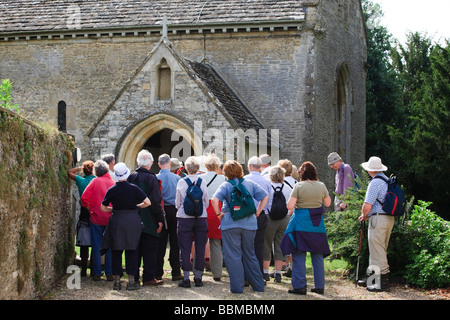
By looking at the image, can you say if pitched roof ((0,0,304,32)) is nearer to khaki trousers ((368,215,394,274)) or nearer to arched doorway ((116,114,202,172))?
arched doorway ((116,114,202,172))

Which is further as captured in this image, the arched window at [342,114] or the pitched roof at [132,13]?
the arched window at [342,114]

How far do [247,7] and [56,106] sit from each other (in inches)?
272

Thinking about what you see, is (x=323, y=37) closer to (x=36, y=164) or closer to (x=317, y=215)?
(x=317, y=215)

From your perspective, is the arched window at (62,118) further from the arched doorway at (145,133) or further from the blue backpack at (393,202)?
the blue backpack at (393,202)

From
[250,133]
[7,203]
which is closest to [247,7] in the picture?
[250,133]

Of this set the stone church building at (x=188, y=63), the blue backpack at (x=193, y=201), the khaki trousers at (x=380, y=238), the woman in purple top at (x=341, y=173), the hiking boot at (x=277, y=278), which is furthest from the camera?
the stone church building at (x=188, y=63)

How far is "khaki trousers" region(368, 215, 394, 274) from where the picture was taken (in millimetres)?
10242

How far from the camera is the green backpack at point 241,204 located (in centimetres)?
940

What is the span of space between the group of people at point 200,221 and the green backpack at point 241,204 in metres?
0.03

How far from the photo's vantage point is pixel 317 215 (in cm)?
959

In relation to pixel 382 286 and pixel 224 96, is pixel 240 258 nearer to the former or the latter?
pixel 382 286

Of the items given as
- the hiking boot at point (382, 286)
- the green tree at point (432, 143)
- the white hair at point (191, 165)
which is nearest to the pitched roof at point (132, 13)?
the green tree at point (432, 143)

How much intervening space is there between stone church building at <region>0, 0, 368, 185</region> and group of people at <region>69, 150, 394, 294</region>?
580 centimetres

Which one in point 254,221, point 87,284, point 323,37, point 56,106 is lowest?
point 87,284
